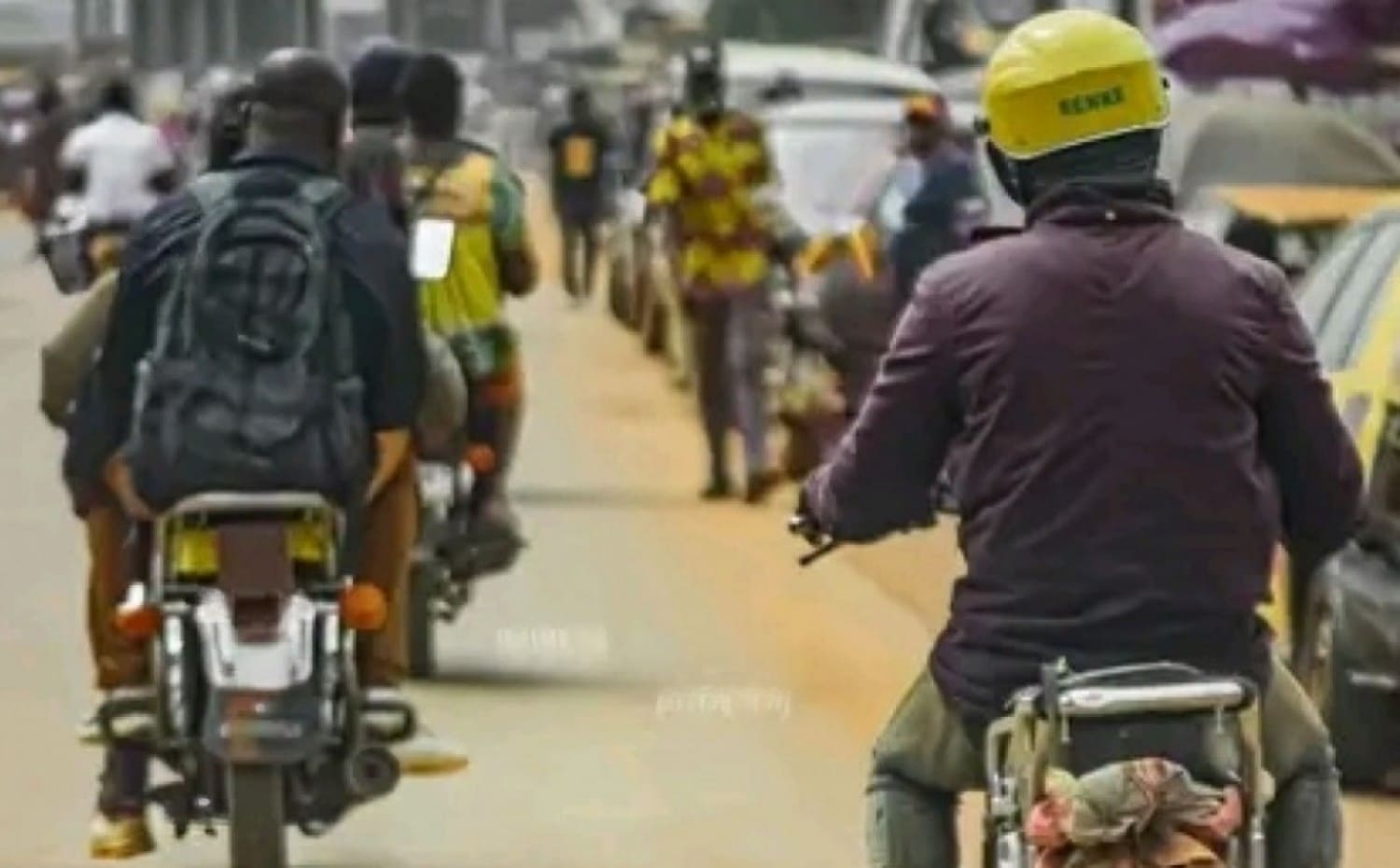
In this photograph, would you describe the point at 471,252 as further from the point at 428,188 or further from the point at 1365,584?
the point at 1365,584

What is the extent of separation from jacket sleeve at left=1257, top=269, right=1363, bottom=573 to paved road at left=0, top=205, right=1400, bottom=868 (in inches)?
186

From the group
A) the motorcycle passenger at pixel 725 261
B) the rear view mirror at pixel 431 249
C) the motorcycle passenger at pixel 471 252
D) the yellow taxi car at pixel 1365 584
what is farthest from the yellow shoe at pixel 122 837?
the motorcycle passenger at pixel 725 261

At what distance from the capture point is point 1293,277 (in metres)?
16.8

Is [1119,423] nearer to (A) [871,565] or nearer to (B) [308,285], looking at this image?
(B) [308,285]

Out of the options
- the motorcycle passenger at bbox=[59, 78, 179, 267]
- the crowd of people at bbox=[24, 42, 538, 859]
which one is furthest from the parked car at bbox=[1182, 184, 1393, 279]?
the motorcycle passenger at bbox=[59, 78, 179, 267]

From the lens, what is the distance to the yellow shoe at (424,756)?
10.5 m

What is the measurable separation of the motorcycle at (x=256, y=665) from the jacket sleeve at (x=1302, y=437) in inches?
141

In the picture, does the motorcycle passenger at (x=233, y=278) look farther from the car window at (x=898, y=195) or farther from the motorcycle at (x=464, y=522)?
the car window at (x=898, y=195)

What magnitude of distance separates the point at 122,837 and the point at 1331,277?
4.48 metres

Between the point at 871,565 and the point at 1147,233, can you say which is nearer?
the point at 1147,233

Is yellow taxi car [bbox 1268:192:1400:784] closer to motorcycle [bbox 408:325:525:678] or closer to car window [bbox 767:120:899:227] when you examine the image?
motorcycle [bbox 408:325:525:678]

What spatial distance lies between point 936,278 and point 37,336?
33.0 metres

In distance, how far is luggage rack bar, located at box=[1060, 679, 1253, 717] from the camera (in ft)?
20.7

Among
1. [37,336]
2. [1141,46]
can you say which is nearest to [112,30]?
→ [37,336]
